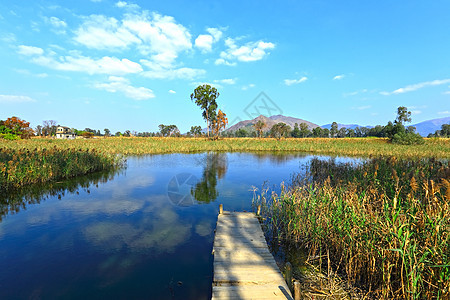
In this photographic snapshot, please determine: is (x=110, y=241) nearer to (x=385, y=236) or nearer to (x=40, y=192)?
(x=385, y=236)

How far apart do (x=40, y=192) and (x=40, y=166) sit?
281 centimetres

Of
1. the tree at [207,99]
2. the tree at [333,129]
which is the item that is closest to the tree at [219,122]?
the tree at [207,99]

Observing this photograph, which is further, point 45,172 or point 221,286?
point 45,172

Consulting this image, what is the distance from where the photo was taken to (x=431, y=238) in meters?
3.73

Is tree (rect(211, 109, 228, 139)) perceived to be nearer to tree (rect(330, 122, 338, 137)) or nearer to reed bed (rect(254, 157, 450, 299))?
reed bed (rect(254, 157, 450, 299))

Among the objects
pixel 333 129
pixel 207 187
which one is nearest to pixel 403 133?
pixel 207 187

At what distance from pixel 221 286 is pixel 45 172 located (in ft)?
53.6

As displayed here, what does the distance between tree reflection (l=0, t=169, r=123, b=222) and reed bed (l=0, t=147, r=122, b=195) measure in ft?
1.99

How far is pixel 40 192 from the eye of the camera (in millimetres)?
12641

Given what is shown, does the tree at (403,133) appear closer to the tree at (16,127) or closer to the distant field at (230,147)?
the distant field at (230,147)

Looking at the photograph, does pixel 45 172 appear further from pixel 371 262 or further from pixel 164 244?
pixel 371 262

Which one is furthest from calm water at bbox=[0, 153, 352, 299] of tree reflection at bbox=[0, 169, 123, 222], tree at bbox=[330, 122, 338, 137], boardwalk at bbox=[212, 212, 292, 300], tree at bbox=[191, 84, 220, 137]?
tree at bbox=[330, 122, 338, 137]

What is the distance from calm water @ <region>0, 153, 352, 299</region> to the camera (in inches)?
204

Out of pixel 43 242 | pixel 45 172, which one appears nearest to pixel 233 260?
pixel 43 242
